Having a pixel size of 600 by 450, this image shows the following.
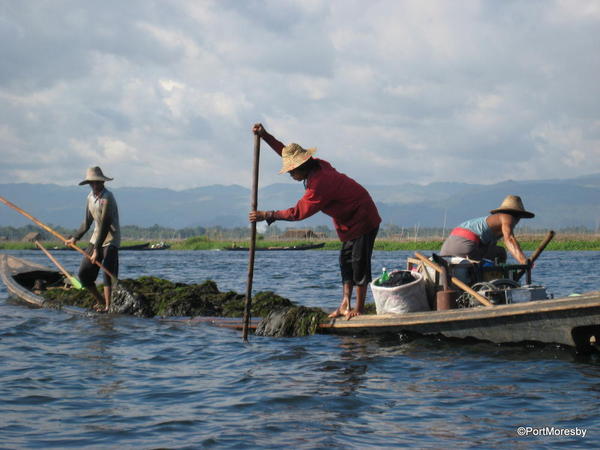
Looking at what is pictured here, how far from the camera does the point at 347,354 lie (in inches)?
319

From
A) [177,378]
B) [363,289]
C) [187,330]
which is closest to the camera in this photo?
[177,378]

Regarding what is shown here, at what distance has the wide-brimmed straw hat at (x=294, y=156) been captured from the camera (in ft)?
26.2

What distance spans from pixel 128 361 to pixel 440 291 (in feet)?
12.0

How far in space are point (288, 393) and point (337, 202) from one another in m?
2.68

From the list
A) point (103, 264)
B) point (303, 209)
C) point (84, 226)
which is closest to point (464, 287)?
point (303, 209)

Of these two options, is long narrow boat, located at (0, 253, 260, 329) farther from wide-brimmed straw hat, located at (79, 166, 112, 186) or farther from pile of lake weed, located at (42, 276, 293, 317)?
wide-brimmed straw hat, located at (79, 166, 112, 186)

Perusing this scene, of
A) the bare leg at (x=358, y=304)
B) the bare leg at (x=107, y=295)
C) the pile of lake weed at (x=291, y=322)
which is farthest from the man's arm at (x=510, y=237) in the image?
the bare leg at (x=107, y=295)

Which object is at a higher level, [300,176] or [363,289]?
[300,176]

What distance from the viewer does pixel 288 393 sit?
637 centimetres

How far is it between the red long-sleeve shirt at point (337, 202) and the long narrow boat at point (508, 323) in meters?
1.13

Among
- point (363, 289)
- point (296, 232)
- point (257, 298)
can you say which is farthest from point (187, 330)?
point (296, 232)

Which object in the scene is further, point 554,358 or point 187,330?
point 187,330

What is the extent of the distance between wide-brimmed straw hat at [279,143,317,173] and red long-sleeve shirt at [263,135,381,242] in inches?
8.9

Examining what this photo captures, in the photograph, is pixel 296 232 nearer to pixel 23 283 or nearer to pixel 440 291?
pixel 23 283
